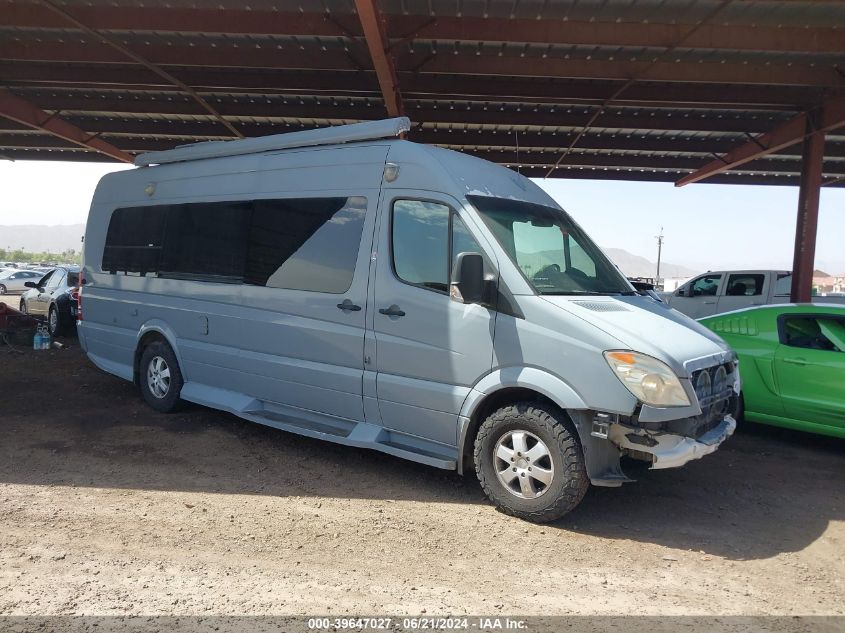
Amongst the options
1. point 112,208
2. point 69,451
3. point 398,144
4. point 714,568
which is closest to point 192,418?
point 69,451

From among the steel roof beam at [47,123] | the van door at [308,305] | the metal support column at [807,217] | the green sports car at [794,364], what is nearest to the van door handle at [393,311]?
the van door at [308,305]

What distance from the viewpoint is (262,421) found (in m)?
5.60

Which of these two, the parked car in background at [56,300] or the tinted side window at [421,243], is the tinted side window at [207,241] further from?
the parked car in background at [56,300]

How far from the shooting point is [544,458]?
4.10 metres

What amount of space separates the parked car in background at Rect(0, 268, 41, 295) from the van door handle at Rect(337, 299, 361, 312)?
3334 cm

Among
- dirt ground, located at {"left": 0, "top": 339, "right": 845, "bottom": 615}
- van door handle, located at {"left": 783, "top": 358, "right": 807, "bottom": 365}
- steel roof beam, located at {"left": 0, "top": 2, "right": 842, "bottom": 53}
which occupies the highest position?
steel roof beam, located at {"left": 0, "top": 2, "right": 842, "bottom": 53}

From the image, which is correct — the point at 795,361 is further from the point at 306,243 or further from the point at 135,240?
the point at 135,240

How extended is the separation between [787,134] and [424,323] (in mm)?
10125

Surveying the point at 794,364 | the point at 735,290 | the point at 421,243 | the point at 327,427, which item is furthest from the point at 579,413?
the point at 735,290

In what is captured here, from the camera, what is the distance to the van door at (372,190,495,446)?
4.40 metres

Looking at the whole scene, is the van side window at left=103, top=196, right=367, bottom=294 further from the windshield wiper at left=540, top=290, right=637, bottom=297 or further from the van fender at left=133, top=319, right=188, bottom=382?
the windshield wiper at left=540, top=290, right=637, bottom=297

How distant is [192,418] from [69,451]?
138 centimetres

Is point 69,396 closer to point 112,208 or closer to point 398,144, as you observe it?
point 112,208

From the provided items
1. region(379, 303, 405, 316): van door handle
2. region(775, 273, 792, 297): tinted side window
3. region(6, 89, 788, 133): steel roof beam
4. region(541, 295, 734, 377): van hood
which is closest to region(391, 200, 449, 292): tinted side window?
region(379, 303, 405, 316): van door handle
